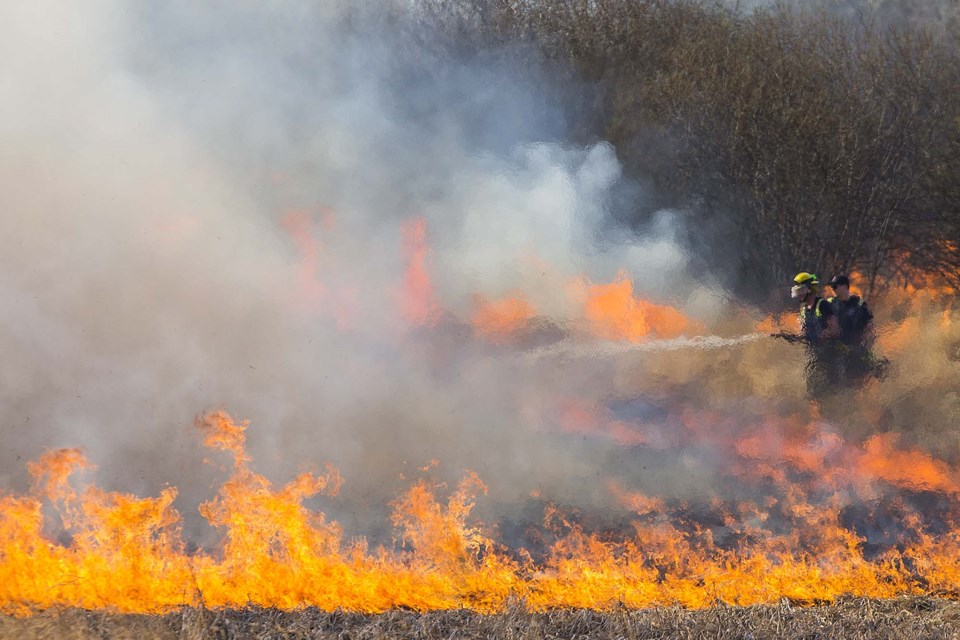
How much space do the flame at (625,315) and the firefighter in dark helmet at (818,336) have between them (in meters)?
1.94

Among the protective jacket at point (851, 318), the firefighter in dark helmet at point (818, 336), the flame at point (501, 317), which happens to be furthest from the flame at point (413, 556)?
the flame at point (501, 317)

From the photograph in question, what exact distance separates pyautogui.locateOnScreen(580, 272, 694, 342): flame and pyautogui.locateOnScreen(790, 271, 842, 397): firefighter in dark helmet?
6.36 ft

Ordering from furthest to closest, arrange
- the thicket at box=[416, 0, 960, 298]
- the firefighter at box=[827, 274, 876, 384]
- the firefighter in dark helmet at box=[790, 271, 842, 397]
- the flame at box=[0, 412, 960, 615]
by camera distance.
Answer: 1. the thicket at box=[416, 0, 960, 298]
2. the firefighter in dark helmet at box=[790, 271, 842, 397]
3. the firefighter at box=[827, 274, 876, 384]
4. the flame at box=[0, 412, 960, 615]

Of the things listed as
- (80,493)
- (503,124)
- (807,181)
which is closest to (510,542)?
(80,493)

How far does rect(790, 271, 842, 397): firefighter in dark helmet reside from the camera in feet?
39.7

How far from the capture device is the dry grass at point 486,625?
6977 millimetres

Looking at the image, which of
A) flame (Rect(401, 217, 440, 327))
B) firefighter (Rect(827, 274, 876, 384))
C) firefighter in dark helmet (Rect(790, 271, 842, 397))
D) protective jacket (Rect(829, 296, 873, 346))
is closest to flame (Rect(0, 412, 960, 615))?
firefighter in dark helmet (Rect(790, 271, 842, 397))

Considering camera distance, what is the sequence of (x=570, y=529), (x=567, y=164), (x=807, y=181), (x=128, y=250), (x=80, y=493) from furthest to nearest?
(x=807, y=181)
(x=567, y=164)
(x=128, y=250)
(x=570, y=529)
(x=80, y=493)

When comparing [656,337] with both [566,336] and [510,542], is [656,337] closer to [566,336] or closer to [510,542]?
[566,336]

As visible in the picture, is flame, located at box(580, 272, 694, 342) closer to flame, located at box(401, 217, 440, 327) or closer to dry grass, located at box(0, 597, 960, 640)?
flame, located at box(401, 217, 440, 327)

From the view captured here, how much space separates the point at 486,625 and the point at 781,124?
19.4 meters

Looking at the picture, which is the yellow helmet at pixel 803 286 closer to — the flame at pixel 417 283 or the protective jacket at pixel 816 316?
the protective jacket at pixel 816 316

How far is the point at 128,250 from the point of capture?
11.0 metres

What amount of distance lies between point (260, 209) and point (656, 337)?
5.40 m
